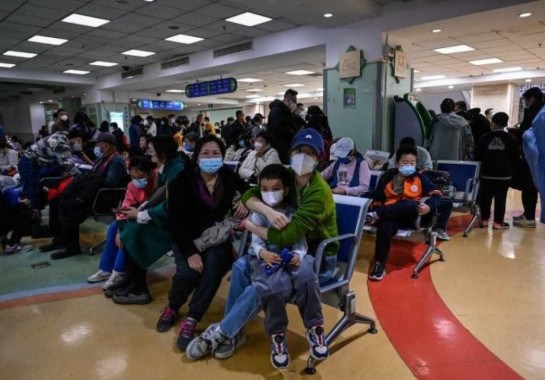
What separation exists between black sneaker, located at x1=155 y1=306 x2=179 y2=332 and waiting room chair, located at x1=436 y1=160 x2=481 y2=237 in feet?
10.0

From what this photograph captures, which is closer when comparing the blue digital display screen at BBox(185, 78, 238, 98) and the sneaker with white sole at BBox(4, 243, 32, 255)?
the sneaker with white sole at BBox(4, 243, 32, 255)

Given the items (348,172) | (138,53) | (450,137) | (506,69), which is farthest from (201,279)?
(506,69)

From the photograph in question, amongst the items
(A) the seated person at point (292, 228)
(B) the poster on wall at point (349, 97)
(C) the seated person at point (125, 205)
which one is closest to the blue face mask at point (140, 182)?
(C) the seated person at point (125, 205)

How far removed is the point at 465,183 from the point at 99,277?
3.77m

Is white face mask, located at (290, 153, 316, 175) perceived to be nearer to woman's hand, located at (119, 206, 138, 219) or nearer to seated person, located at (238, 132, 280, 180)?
woman's hand, located at (119, 206, 138, 219)

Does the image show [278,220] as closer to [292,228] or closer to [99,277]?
[292,228]

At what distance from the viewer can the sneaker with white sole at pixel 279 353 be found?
1814 mm

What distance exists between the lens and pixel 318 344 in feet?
5.97

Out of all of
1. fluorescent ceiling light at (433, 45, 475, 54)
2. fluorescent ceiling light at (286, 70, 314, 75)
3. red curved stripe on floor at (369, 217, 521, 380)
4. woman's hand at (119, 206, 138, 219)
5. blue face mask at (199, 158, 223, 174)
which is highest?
fluorescent ceiling light at (286, 70, 314, 75)

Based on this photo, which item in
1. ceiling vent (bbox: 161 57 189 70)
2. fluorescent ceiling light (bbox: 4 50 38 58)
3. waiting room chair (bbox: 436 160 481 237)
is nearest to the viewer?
waiting room chair (bbox: 436 160 481 237)

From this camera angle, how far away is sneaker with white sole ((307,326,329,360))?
71.4 inches

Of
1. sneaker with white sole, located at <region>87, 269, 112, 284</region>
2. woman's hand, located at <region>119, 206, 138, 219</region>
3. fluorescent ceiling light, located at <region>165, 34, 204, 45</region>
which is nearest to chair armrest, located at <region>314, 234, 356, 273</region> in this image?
woman's hand, located at <region>119, 206, 138, 219</region>

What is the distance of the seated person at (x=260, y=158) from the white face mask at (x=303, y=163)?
Result: 2.04 metres

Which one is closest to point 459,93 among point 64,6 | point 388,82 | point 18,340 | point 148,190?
point 388,82
